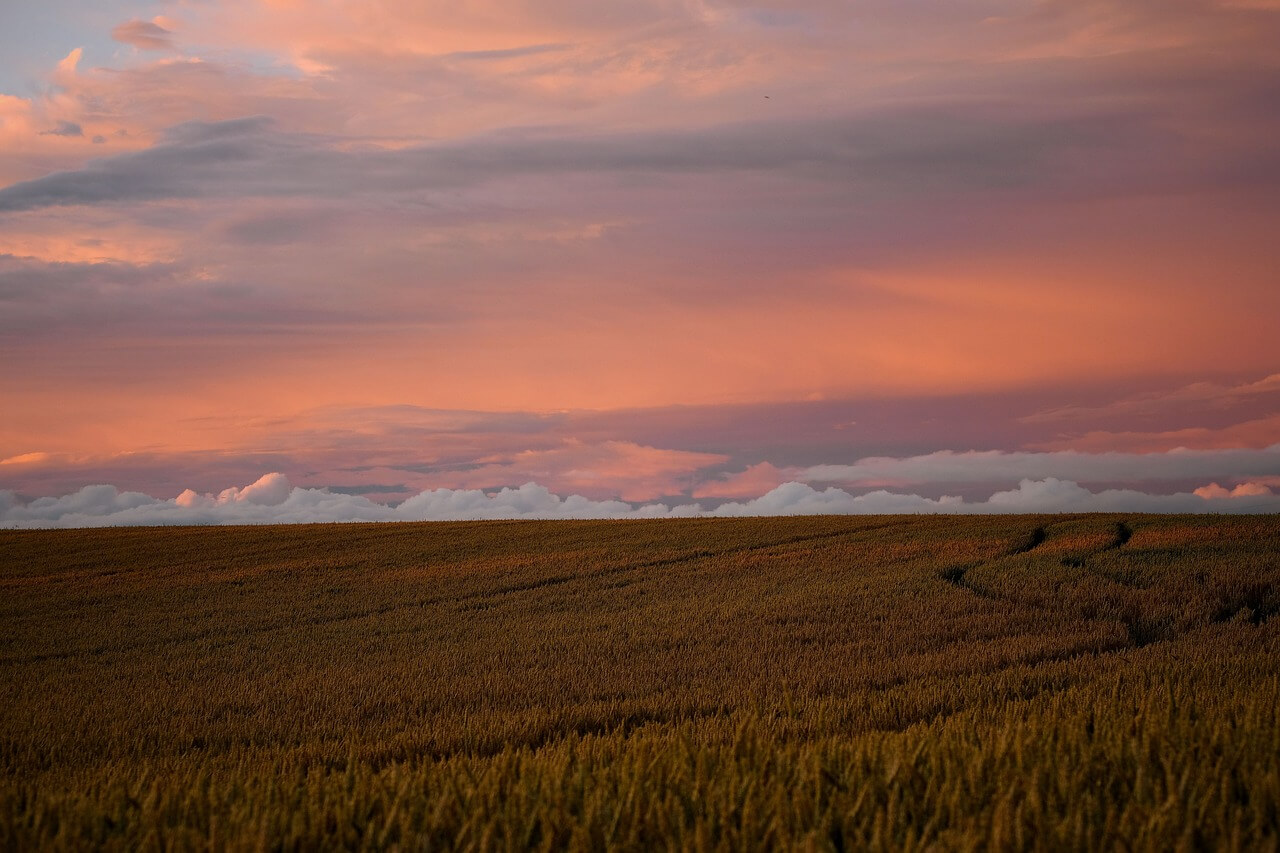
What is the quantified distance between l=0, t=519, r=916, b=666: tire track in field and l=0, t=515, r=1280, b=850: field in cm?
18

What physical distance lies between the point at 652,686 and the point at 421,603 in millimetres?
12957

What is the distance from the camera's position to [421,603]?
84.1ft

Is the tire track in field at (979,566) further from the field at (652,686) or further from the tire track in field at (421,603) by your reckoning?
the tire track in field at (421,603)

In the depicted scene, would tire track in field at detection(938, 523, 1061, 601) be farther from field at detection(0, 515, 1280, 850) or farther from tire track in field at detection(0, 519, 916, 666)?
tire track in field at detection(0, 519, 916, 666)

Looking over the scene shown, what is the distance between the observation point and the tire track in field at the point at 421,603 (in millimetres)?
21703

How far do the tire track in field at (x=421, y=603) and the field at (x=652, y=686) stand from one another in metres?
0.18

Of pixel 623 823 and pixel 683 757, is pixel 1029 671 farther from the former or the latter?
pixel 623 823

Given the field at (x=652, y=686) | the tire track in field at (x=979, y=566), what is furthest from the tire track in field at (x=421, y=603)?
the tire track in field at (x=979, y=566)

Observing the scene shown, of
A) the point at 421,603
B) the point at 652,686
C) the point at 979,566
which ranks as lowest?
the point at 421,603

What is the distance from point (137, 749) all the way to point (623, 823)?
11.0 meters

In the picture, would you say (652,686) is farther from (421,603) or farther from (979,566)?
(979,566)

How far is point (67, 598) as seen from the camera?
29.3m

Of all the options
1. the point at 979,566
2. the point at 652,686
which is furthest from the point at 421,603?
the point at 979,566

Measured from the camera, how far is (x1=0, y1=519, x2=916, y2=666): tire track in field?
2170cm
